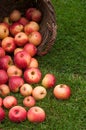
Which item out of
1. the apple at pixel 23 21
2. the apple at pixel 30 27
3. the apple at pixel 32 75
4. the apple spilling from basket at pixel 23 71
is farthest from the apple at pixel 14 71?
the apple at pixel 23 21

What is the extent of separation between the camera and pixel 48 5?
4664 mm

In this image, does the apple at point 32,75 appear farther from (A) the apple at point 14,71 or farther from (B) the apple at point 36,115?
(B) the apple at point 36,115

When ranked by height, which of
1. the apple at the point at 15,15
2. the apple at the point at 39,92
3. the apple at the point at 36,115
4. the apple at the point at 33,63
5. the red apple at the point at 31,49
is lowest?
the apple at the point at 36,115

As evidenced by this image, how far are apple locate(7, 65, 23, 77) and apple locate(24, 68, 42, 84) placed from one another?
0.13 meters

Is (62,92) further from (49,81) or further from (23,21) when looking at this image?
(23,21)

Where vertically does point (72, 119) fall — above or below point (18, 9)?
below

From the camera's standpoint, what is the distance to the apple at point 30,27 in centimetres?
517

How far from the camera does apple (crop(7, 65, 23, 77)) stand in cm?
464

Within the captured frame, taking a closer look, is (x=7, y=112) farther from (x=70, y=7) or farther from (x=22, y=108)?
(x=70, y=7)

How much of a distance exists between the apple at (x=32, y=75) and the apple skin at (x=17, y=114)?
555 mm

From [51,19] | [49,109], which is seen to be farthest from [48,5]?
[49,109]

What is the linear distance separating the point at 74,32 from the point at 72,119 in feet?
5.69

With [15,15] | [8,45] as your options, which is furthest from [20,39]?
[15,15]

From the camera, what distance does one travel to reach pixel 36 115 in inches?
157
